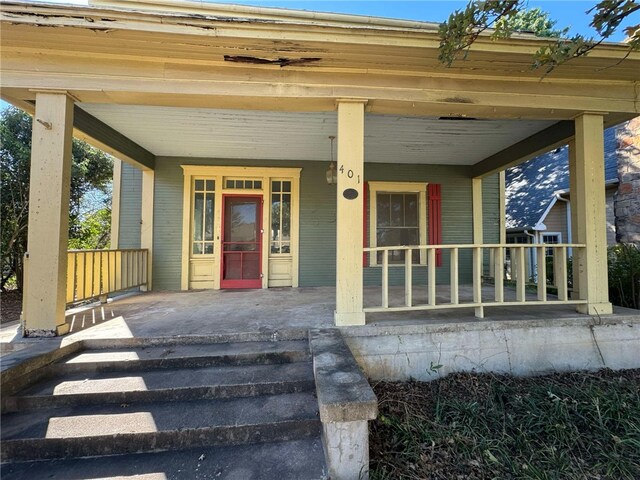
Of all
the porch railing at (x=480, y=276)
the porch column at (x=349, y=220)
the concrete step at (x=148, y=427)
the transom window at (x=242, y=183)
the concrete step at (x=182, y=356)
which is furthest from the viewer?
the transom window at (x=242, y=183)

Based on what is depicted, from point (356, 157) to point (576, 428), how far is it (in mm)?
2756

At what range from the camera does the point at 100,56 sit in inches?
106

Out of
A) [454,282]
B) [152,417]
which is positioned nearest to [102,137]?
[152,417]

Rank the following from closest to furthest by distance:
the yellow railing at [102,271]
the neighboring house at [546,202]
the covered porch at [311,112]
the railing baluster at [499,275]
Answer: the covered porch at [311,112] → the railing baluster at [499,275] → the yellow railing at [102,271] → the neighboring house at [546,202]

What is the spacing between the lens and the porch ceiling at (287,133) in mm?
3842

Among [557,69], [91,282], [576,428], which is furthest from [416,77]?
[91,282]

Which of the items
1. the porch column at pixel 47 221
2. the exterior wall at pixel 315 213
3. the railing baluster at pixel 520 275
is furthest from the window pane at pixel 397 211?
the porch column at pixel 47 221

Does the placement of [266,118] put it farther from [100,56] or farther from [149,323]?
[149,323]

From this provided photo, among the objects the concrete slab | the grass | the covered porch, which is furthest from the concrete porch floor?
the concrete slab

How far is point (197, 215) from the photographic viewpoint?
5531 mm

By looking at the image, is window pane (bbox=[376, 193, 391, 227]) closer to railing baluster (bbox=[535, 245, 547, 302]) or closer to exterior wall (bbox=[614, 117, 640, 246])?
railing baluster (bbox=[535, 245, 547, 302])

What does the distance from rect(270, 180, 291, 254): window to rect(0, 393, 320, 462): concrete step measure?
12.5 feet

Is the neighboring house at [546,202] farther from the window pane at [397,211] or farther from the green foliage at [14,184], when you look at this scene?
the green foliage at [14,184]

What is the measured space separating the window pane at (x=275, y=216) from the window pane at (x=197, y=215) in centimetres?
136
